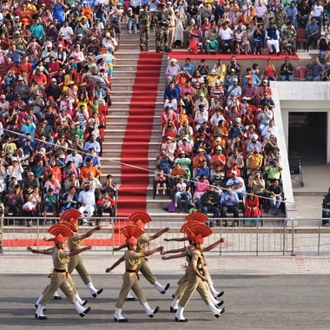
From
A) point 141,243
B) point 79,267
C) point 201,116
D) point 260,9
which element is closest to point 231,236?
point 141,243

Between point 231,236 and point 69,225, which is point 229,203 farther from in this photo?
point 69,225

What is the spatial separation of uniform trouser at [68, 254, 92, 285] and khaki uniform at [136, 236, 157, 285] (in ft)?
3.56

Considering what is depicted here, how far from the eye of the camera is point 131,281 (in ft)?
70.4

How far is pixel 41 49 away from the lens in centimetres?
3600

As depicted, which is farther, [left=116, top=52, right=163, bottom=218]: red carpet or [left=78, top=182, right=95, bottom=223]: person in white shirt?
[left=116, top=52, right=163, bottom=218]: red carpet

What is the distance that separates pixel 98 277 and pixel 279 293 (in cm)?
383

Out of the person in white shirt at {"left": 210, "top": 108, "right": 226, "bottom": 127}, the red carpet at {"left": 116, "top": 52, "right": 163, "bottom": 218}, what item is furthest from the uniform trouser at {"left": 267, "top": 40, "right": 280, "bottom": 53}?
the person in white shirt at {"left": 210, "top": 108, "right": 226, "bottom": 127}

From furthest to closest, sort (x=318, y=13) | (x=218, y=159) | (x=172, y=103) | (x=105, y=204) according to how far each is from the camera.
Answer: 1. (x=318, y=13)
2. (x=172, y=103)
3. (x=218, y=159)
4. (x=105, y=204)

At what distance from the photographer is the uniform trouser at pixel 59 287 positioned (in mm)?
21609

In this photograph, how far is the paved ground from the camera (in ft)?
69.7

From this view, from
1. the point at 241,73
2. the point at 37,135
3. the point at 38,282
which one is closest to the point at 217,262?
the point at 38,282

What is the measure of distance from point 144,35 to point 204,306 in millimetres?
15881

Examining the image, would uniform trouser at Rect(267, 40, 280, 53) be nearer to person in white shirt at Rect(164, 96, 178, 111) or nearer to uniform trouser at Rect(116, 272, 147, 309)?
person in white shirt at Rect(164, 96, 178, 111)

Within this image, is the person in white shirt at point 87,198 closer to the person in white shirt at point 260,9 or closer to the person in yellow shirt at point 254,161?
the person in yellow shirt at point 254,161
